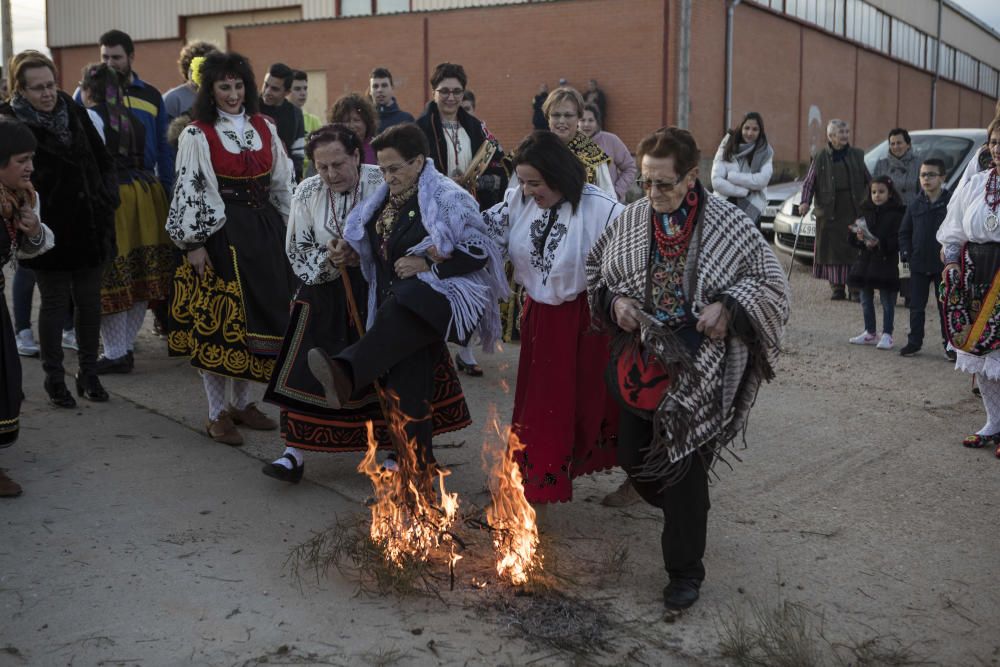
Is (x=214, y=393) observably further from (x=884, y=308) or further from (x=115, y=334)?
(x=884, y=308)

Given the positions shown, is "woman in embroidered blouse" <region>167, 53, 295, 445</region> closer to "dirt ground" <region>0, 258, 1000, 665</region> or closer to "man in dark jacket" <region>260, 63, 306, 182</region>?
"dirt ground" <region>0, 258, 1000, 665</region>

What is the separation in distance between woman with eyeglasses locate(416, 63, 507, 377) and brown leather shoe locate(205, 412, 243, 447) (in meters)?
2.15

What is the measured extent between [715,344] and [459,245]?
1351mm

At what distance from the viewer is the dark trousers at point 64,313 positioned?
6.17 metres

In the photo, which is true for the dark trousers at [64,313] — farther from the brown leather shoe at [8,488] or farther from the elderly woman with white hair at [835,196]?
the elderly woman with white hair at [835,196]

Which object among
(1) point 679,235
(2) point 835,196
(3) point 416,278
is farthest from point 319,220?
(2) point 835,196

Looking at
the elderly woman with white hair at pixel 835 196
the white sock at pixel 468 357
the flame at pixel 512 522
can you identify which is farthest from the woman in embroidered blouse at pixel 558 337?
the elderly woman with white hair at pixel 835 196

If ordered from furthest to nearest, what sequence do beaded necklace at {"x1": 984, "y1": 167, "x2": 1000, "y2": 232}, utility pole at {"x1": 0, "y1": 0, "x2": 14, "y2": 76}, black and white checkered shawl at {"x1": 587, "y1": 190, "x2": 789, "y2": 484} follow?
utility pole at {"x1": 0, "y1": 0, "x2": 14, "y2": 76}, beaded necklace at {"x1": 984, "y1": 167, "x2": 1000, "y2": 232}, black and white checkered shawl at {"x1": 587, "y1": 190, "x2": 789, "y2": 484}

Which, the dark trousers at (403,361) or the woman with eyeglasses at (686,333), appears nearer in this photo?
the woman with eyeglasses at (686,333)

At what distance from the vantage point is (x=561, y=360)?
14.7ft

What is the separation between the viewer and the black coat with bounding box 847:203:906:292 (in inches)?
354

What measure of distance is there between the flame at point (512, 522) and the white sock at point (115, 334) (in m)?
4.02

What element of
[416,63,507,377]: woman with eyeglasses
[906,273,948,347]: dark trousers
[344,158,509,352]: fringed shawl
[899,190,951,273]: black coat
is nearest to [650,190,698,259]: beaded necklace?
[344,158,509,352]: fringed shawl

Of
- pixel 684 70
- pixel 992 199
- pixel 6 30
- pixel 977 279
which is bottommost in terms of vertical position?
pixel 977 279
